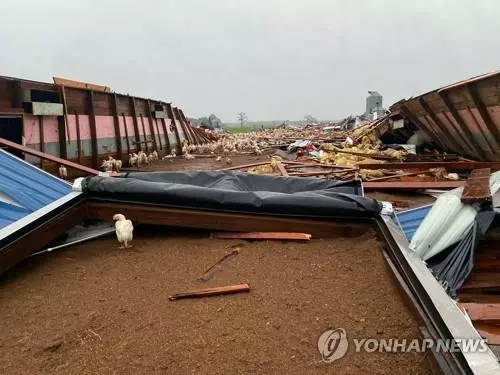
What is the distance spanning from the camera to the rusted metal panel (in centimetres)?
779

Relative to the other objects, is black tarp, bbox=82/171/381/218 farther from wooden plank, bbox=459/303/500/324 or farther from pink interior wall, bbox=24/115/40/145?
pink interior wall, bbox=24/115/40/145

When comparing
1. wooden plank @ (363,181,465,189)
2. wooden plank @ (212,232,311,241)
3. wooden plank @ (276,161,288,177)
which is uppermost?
wooden plank @ (276,161,288,177)

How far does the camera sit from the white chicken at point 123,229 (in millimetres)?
4488

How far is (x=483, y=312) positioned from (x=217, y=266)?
262 centimetres

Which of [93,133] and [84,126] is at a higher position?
[84,126]

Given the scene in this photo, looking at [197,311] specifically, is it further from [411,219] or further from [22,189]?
[411,219]

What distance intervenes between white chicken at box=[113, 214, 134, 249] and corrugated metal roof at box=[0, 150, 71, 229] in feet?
3.11

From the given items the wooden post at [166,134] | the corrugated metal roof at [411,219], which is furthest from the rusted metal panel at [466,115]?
the wooden post at [166,134]

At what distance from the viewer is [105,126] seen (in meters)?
14.1

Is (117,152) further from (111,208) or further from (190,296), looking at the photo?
(190,296)

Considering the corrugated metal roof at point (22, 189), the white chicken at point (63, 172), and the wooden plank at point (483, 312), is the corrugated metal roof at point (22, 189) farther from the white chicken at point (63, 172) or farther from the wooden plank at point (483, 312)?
the white chicken at point (63, 172)

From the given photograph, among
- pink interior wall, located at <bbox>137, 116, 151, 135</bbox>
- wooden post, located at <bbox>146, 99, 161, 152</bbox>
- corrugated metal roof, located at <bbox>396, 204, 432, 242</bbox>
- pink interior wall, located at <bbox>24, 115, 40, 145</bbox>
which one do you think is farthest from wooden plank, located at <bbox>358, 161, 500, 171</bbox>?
wooden post, located at <bbox>146, 99, 161, 152</bbox>

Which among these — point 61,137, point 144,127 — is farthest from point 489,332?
point 144,127

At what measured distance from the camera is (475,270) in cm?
404
